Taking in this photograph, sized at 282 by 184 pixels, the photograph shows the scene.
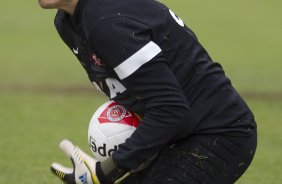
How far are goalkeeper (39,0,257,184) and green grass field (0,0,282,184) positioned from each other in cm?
220

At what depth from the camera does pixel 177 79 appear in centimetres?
430

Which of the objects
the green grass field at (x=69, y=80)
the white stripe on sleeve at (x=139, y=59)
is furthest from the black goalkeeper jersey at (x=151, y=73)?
the green grass field at (x=69, y=80)

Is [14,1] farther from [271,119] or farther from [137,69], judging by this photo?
[137,69]

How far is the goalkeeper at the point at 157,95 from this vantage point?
4070 mm

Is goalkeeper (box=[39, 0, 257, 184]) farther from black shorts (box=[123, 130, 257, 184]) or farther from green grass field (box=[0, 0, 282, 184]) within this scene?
green grass field (box=[0, 0, 282, 184])

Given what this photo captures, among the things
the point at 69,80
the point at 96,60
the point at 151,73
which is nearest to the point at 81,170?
the point at 96,60

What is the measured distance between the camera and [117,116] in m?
4.66

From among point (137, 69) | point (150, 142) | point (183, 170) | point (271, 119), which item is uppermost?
point (137, 69)

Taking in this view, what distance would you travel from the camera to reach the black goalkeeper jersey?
4062mm

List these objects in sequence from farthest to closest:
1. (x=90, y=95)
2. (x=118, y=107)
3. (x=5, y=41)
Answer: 1. (x=5, y=41)
2. (x=90, y=95)
3. (x=118, y=107)

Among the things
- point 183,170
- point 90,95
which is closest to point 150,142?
point 183,170

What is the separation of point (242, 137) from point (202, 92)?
333mm

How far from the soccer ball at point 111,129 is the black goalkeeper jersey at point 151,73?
127 millimetres

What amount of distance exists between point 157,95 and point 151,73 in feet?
0.37
